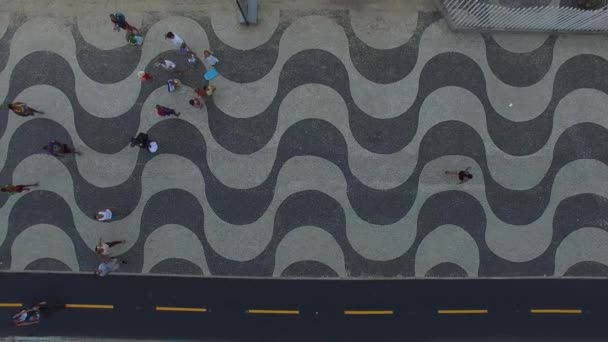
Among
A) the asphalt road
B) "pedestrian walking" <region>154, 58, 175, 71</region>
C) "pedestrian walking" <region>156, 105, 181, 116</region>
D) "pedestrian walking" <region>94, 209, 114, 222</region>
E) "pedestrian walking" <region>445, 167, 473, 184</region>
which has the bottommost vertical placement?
the asphalt road

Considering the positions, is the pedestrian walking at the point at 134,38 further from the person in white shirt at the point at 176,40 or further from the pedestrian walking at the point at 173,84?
the pedestrian walking at the point at 173,84

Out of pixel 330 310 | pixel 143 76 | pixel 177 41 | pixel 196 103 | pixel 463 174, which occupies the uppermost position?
pixel 177 41

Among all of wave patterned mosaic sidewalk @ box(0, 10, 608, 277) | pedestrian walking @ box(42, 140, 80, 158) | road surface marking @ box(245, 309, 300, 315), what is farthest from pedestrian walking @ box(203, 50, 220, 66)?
road surface marking @ box(245, 309, 300, 315)

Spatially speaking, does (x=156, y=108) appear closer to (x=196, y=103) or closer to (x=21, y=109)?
(x=196, y=103)

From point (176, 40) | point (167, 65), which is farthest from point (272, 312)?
point (176, 40)

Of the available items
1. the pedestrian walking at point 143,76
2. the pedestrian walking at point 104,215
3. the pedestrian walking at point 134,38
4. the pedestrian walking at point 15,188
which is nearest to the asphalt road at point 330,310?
the pedestrian walking at point 104,215

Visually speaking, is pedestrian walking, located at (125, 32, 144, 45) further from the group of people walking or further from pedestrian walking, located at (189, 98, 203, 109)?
pedestrian walking, located at (189, 98, 203, 109)

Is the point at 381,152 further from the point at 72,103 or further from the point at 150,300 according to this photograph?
the point at 72,103
